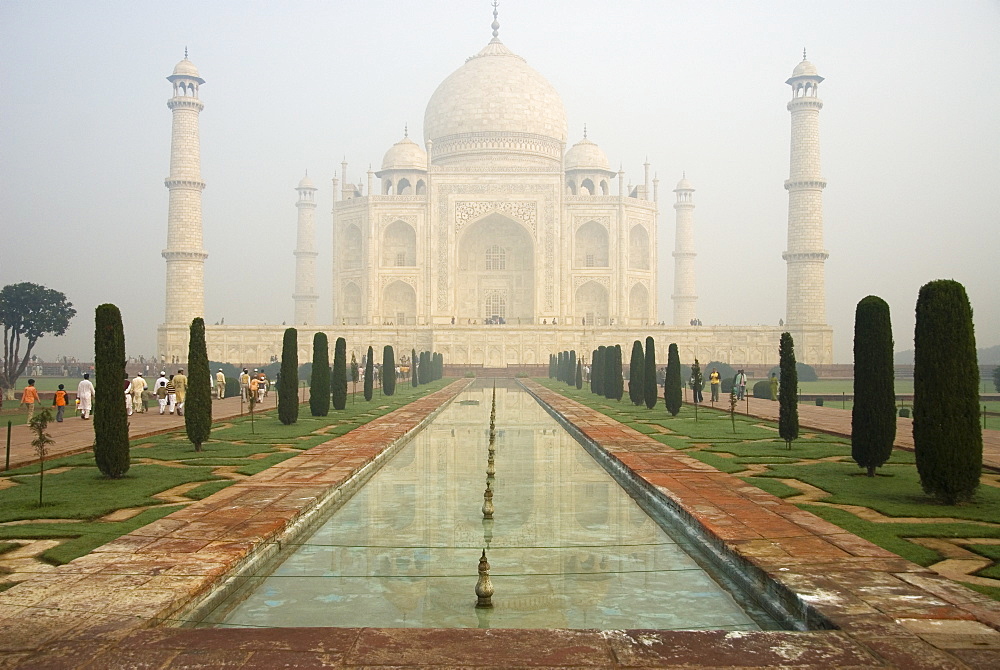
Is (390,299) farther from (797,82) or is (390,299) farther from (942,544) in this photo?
(942,544)

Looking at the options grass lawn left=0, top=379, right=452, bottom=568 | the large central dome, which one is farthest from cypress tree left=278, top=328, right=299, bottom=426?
the large central dome

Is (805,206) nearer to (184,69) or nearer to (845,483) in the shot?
(184,69)

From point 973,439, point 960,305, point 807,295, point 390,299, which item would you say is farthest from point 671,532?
point 390,299

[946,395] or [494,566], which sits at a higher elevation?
[946,395]

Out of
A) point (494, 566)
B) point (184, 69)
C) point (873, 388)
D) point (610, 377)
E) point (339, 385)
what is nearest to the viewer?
point (494, 566)

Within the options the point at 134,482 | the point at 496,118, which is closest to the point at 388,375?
the point at 134,482

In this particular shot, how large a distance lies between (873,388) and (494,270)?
32571mm

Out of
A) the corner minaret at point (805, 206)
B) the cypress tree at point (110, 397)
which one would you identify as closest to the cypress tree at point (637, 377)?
the cypress tree at point (110, 397)

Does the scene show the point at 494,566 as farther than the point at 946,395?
No

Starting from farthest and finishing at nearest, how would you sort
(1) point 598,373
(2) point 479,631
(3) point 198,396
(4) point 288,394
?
(1) point 598,373 < (4) point 288,394 < (3) point 198,396 < (2) point 479,631

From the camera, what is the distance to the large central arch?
38.7 m

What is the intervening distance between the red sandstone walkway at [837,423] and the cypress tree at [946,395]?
1738 mm

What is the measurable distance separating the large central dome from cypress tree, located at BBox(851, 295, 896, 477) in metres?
32.8

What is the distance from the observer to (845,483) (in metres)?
6.16
